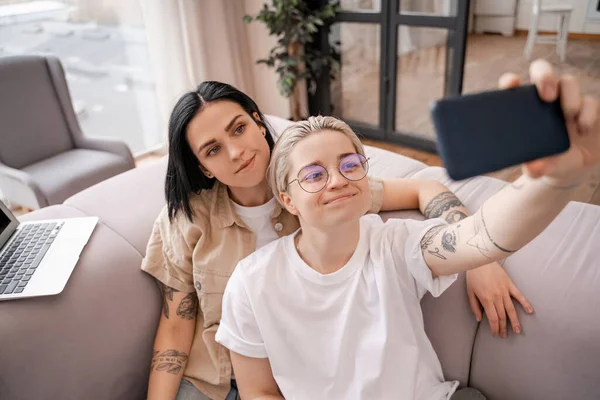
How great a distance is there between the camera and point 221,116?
3.64ft

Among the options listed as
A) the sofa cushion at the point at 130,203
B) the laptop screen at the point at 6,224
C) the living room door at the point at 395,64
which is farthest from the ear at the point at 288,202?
the living room door at the point at 395,64

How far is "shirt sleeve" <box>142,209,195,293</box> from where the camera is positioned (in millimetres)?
1217

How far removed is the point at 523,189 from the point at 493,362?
0.55m

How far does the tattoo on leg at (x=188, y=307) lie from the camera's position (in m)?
1.26

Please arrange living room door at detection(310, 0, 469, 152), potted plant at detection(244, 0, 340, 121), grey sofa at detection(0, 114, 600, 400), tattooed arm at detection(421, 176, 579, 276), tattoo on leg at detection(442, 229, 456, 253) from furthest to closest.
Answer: potted plant at detection(244, 0, 340, 121) < living room door at detection(310, 0, 469, 152) < grey sofa at detection(0, 114, 600, 400) < tattoo on leg at detection(442, 229, 456, 253) < tattooed arm at detection(421, 176, 579, 276)

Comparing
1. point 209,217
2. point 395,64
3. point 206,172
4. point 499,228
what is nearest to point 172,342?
point 209,217

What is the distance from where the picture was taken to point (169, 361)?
1205 millimetres

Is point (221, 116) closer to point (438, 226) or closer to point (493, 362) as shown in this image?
point (438, 226)

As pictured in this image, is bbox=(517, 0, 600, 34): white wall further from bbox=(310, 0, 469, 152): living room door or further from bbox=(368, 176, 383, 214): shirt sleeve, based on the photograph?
bbox=(368, 176, 383, 214): shirt sleeve

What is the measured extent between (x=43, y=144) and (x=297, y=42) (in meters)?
1.92

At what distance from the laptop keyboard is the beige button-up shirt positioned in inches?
12.9

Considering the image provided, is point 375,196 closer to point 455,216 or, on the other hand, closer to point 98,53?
point 455,216

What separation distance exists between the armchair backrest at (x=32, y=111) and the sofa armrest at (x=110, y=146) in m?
0.13

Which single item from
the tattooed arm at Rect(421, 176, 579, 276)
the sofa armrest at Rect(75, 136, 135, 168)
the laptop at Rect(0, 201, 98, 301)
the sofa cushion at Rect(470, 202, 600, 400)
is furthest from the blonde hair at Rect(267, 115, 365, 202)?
the sofa armrest at Rect(75, 136, 135, 168)
